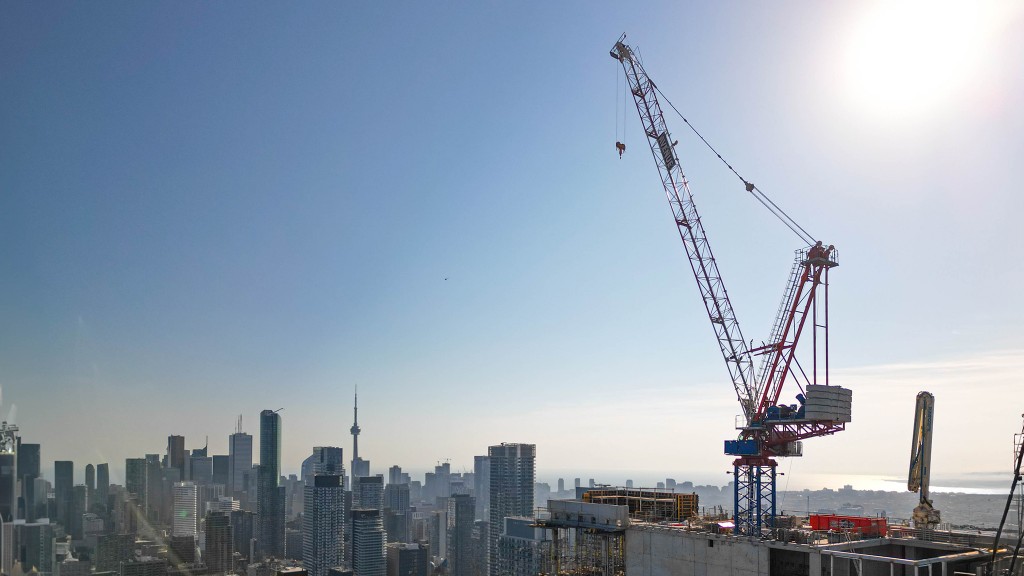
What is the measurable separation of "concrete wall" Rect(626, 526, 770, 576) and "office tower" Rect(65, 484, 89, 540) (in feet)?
140

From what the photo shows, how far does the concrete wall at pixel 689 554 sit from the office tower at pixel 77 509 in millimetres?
42531

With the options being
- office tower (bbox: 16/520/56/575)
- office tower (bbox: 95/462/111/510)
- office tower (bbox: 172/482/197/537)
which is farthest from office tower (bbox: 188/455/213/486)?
office tower (bbox: 16/520/56/575)

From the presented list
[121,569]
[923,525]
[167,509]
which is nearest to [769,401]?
[923,525]

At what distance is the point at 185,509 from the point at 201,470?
867cm

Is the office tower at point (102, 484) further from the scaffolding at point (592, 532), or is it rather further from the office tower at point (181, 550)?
the office tower at point (181, 550)

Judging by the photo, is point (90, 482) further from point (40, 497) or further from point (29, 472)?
point (29, 472)

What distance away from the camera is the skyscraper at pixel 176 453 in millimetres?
86456

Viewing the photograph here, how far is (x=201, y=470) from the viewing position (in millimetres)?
161125

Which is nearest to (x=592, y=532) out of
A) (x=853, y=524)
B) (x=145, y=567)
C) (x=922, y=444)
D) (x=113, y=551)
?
(x=853, y=524)

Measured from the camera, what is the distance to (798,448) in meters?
48.3

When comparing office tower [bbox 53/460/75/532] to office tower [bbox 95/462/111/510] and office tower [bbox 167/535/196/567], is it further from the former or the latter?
office tower [bbox 167/535/196/567]

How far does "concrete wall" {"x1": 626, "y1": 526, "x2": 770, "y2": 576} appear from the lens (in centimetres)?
4059

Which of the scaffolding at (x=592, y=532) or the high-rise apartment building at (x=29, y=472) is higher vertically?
the high-rise apartment building at (x=29, y=472)

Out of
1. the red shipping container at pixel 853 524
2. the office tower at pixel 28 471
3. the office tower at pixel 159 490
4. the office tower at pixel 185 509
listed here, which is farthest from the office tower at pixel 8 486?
the office tower at pixel 185 509
